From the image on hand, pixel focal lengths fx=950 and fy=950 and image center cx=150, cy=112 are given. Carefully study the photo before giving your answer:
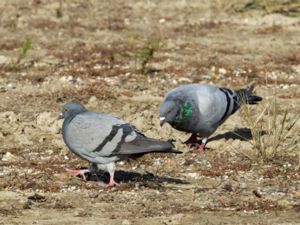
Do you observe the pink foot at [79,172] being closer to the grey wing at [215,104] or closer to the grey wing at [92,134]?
the grey wing at [92,134]

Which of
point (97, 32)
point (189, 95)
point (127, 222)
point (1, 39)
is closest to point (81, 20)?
point (97, 32)

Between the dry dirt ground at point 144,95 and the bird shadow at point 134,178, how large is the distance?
18mm

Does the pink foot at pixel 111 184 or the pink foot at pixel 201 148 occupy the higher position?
A: the pink foot at pixel 111 184

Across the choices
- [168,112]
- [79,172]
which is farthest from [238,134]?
[79,172]

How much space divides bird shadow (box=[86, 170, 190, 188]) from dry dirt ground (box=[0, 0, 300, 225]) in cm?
2

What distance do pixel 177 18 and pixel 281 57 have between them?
140 inches

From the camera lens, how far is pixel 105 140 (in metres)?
7.71

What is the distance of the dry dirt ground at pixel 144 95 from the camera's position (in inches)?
294

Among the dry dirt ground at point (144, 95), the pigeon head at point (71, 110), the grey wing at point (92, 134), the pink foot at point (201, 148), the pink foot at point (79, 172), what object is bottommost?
the pink foot at point (201, 148)

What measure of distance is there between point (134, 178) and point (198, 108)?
131cm

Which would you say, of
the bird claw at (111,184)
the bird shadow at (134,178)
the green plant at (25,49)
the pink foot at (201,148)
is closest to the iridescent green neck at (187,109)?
the pink foot at (201,148)

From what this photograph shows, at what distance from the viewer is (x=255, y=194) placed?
25.8ft

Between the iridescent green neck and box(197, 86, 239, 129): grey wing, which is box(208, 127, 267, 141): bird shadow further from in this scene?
the iridescent green neck

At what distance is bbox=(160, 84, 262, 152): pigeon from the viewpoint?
912 centimetres
